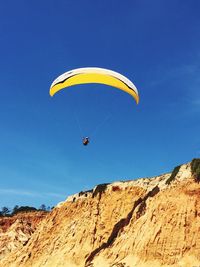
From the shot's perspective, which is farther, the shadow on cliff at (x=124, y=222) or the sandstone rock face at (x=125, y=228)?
the shadow on cliff at (x=124, y=222)

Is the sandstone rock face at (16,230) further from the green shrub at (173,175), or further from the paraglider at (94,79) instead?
the paraglider at (94,79)

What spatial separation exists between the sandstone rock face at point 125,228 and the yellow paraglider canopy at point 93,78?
55.9 feet

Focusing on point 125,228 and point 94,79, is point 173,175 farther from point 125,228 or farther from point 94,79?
point 94,79

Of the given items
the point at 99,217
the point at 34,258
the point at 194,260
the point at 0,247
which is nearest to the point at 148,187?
the point at 99,217

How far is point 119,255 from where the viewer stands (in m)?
45.9

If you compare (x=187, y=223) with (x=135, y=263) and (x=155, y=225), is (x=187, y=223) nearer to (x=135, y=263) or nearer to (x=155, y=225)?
(x=155, y=225)

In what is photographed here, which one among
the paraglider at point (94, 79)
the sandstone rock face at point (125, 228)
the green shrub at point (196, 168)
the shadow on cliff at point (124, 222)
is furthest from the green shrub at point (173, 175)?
the paraglider at point (94, 79)

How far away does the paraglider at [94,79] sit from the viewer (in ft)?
100

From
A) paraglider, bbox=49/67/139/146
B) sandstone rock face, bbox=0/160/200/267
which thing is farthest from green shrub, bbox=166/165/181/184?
paraglider, bbox=49/67/139/146

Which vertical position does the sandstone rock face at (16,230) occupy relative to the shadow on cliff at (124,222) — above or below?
above

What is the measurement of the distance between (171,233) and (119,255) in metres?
6.24

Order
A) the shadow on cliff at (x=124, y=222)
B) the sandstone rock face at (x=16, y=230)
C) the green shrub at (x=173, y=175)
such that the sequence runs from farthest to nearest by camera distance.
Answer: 1. the sandstone rock face at (x=16, y=230)
2. the shadow on cliff at (x=124, y=222)
3. the green shrub at (x=173, y=175)

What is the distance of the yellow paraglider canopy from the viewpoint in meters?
30.5

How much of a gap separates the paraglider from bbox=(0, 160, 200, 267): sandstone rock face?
55.4 feet
